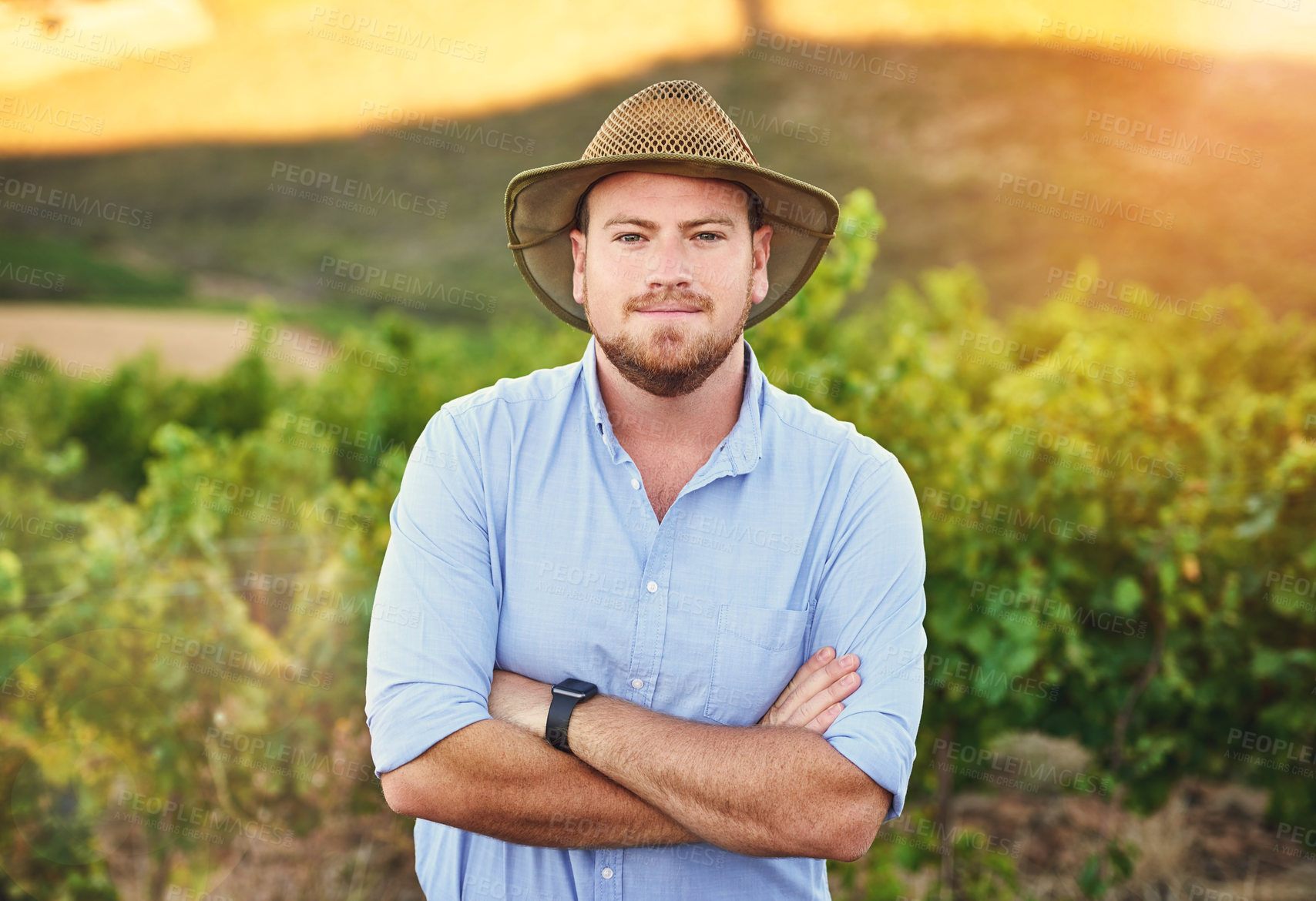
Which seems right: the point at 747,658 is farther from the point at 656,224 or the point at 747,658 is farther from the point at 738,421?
the point at 656,224

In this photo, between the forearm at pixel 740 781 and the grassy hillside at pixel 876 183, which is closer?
the forearm at pixel 740 781

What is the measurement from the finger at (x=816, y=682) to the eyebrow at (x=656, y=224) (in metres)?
0.99

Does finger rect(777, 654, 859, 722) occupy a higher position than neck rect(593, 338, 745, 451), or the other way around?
neck rect(593, 338, 745, 451)

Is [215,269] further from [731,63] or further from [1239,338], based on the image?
[1239,338]

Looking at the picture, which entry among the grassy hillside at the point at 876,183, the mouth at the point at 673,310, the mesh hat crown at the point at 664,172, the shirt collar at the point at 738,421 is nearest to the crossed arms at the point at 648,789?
the shirt collar at the point at 738,421

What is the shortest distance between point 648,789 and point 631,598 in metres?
0.41

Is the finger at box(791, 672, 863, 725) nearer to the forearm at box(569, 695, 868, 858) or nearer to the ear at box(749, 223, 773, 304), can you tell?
the forearm at box(569, 695, 868, 858)

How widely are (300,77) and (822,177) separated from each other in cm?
1265

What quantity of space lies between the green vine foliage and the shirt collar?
1.12 m

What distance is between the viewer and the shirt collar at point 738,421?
2320 mm

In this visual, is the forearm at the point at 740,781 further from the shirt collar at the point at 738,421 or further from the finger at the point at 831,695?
the shirt collar at the point at 738,421

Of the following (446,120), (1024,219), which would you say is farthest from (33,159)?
(1024,219)

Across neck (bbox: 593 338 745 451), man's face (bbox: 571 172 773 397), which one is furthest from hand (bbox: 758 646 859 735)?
man's face (bbox: 571 172 773 397)

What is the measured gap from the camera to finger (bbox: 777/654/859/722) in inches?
84.7
